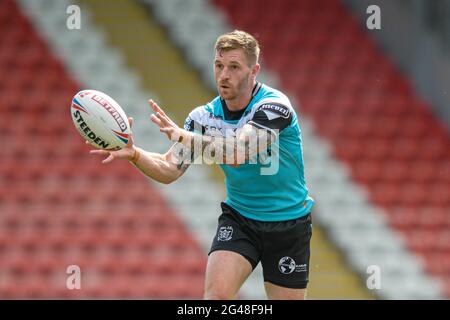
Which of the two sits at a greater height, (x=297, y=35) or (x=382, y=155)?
(x=297, y=35)

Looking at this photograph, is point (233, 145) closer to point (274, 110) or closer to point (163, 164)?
point (274, 110)

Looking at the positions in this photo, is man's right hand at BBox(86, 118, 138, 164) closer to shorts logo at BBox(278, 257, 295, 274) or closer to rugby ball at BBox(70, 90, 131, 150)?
rugby ball at BBox(70, 90, 131, 150)

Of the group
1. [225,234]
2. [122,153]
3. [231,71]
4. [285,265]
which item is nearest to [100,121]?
[122,153]

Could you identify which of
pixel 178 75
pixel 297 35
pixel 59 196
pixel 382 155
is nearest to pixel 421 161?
pixel 382 155

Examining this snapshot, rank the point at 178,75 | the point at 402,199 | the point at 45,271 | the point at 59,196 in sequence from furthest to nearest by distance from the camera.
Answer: the point at 178,75 → the point at 402,199 → the point at 59,196 → the point at 45,271

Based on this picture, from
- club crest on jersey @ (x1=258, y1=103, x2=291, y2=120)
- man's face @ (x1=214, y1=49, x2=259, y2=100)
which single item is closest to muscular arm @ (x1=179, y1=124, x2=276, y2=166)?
club crest on jersey @ (x1=258, y1=103, x2=291, y2=120)

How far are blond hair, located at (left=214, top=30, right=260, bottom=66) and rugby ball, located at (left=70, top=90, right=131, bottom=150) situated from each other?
0.69 m

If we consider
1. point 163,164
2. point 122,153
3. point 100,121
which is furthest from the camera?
point 163,164

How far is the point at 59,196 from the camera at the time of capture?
34.1ft

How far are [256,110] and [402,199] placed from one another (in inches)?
249

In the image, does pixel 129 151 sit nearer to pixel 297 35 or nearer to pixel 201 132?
pixel 201 132

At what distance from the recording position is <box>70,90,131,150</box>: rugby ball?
5242 mm

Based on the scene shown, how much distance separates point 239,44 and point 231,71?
0.16 metres

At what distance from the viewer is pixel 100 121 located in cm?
527
